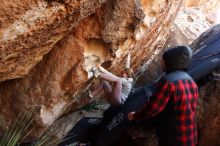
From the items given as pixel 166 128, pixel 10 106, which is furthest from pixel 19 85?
pixel 166 128

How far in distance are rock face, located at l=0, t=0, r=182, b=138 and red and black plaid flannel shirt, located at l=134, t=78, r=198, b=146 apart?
0.82 metres

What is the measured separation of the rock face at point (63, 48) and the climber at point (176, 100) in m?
0.63

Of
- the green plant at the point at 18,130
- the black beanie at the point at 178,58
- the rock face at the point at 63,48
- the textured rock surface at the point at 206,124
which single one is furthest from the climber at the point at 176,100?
the green plant at the point at 18,130

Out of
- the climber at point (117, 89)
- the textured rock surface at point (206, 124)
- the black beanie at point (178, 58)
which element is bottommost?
the textured rock surface at point (206, 124)

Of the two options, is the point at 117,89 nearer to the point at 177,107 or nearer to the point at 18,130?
the point at 177,107

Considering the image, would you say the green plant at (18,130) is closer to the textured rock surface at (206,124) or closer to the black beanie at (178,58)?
the textured rock surface at (206,124)

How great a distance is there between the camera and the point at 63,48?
13.3 feet

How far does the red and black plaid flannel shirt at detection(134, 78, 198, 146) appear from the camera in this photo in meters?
3.89

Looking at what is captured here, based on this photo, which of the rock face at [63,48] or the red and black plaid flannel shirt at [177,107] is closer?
the rock face at [63,48]

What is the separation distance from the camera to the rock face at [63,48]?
10.1 ft

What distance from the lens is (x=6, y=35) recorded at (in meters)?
2.82

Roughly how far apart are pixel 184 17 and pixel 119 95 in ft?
16.2

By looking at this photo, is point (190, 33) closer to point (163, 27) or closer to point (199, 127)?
point (163, 27)

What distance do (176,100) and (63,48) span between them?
54.3 inches
